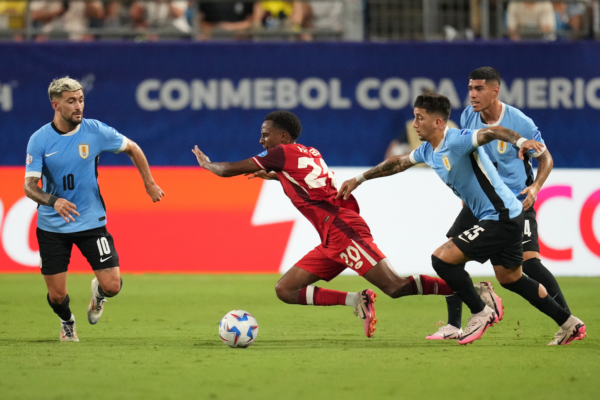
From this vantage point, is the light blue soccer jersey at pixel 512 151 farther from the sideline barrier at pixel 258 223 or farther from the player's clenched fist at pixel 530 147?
the sideline barrier at pixel 258 223

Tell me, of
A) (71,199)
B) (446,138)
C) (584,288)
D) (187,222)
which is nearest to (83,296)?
(187,222)

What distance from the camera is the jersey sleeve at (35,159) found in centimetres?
689

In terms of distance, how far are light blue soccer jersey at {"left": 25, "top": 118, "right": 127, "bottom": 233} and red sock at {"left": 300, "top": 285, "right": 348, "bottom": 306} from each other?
6.06 feet

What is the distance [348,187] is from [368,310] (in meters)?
1.02

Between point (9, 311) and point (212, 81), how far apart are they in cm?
659

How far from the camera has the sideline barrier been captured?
448 inches

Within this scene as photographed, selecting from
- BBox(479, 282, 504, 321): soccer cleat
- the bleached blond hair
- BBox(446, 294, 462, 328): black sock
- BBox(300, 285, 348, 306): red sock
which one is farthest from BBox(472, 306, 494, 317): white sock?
the bleached blond hair

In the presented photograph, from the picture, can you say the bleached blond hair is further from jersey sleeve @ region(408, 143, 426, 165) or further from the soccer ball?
jersey sleeve @ region(408, 143, 426, 165)

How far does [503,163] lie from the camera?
709 cm

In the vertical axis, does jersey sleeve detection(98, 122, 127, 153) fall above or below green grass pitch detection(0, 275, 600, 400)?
above

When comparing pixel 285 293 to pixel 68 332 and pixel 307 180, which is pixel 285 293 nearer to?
pixel 307 180

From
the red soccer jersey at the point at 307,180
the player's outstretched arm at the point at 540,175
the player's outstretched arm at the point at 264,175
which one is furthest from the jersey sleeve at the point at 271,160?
the player's outstretched arm at the point at 540,175

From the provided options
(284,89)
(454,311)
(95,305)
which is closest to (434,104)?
(454,311)

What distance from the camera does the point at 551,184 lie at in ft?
37.8
